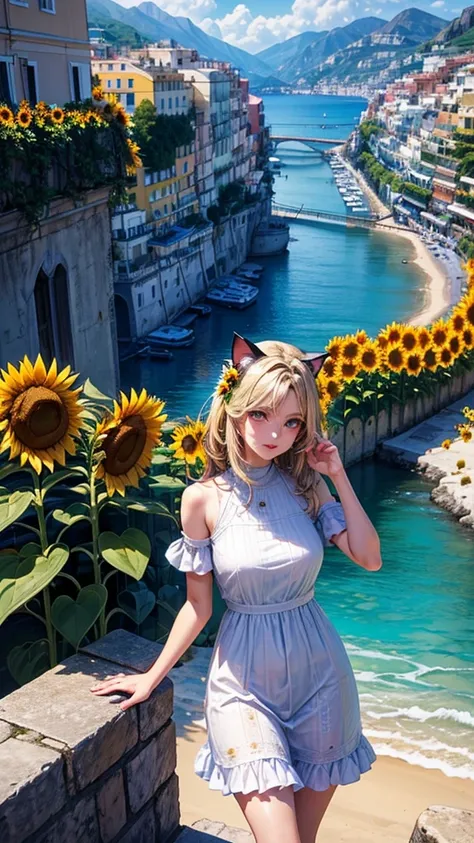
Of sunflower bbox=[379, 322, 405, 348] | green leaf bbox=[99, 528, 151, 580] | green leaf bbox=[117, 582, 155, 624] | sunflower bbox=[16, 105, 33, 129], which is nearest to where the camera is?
green leaf bbox=[99, 528, 151, 580]

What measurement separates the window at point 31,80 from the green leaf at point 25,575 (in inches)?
374

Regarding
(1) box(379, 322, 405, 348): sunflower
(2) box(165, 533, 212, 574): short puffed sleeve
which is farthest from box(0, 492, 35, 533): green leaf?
(1) box(379, 322, 405, 348): sunflower

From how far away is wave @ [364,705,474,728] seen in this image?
10.3 metres

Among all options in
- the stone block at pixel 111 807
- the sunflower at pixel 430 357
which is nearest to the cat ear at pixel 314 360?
the stone block at pixel 111 807

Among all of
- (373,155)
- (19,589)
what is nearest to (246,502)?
(19,589)

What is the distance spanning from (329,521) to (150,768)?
1.25 m

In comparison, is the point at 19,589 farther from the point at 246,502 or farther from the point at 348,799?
the point at 348,799

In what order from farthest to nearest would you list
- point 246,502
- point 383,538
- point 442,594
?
point 383,538
point 442,594
point 246,502

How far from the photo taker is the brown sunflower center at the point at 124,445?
5.29 metres

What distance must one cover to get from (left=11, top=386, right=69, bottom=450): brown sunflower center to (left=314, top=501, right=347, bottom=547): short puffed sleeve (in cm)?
181

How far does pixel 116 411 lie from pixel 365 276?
65.8 metres

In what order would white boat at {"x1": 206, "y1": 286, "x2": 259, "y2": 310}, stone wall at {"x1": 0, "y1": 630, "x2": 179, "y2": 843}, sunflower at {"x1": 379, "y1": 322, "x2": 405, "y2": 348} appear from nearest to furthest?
stone wall at {"x1": 0, "y1": 630, "x2": 179, "y2": 843} < sunflower at {"x1": 379, "y1": 322, "x2": 405, "y2": 348} < white boat at {"x1": 206, "y1": 286, "x2": 259, "y2": 310}

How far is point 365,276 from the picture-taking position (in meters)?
69.4

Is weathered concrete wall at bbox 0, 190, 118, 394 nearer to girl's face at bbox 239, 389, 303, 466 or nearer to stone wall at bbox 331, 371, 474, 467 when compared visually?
girl's face at bbox 239, 389, 303, 466
